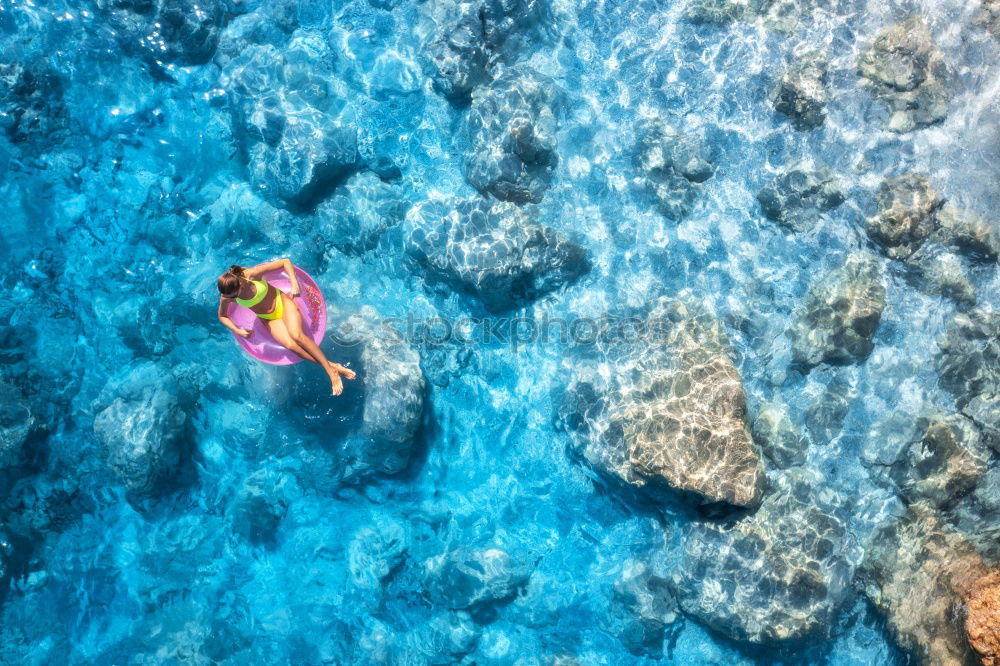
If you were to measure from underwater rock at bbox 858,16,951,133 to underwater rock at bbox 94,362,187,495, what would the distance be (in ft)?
34.7

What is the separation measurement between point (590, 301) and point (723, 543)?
350cm

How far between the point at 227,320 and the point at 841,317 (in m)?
7.48

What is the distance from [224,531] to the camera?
8406 mm

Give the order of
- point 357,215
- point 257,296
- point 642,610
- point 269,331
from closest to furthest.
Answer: point 257,296 → point 269,331 → point 642,610 → point 357,215

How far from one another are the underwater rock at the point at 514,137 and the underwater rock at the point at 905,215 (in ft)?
14.4

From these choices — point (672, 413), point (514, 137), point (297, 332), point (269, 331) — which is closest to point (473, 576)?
point (672, 413)

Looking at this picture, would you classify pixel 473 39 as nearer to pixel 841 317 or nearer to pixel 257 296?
pixel 257 296

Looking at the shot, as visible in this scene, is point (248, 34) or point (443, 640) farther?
point (248, 34)

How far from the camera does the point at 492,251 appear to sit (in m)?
8.08

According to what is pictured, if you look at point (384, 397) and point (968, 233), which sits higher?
point (968, 233)

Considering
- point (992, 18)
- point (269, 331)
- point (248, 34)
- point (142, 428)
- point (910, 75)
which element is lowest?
point (142, 428)

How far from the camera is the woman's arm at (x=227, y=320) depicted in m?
6.75

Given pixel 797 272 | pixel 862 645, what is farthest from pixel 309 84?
pixel 862 645

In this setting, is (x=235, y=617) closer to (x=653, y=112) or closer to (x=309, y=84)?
(x=309, y=84)
